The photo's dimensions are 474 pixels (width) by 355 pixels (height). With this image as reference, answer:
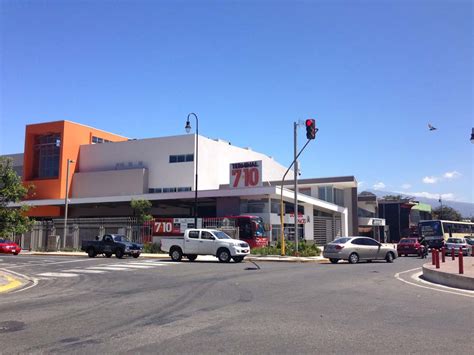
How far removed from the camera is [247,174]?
45.4m

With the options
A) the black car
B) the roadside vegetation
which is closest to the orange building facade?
the black car

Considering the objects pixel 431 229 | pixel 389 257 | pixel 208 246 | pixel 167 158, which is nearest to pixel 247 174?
pixel 167 158

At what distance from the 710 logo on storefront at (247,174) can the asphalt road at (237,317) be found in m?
29.3

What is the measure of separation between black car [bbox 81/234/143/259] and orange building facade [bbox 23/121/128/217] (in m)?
27.6

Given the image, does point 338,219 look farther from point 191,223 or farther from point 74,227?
point 74,227

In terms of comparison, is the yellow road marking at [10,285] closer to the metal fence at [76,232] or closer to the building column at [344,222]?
the metal fence at [76,232]

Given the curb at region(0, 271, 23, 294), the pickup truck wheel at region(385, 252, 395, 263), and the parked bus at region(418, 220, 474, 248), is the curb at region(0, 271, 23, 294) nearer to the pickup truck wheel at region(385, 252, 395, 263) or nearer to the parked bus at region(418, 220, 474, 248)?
the pickup truck wheel at region(385, 252, 395, 263)

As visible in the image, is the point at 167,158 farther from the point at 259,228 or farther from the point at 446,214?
the point at 446,214

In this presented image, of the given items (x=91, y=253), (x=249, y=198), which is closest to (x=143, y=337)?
(x=91, y=253)

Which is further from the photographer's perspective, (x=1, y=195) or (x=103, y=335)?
(x=1, y=195)

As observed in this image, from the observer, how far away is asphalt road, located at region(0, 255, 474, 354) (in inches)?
274

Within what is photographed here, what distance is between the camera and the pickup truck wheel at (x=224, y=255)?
25672mm

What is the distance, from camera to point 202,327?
8.16m

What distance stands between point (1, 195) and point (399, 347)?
56.0ft
